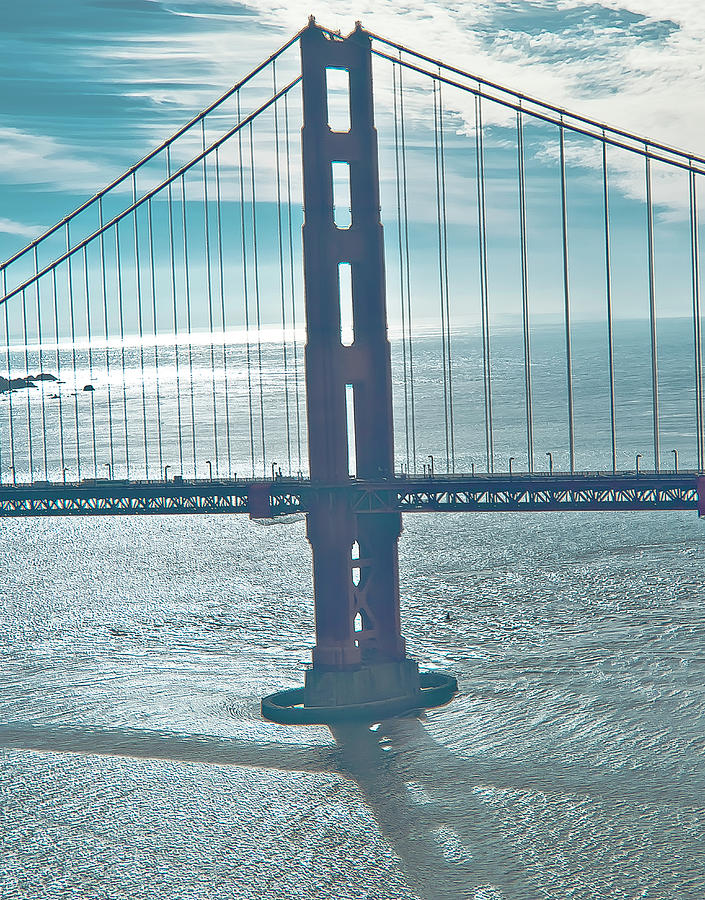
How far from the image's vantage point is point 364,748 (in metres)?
35.7

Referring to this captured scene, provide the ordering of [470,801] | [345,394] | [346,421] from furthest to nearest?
[346,421], [345,394], [470,801]

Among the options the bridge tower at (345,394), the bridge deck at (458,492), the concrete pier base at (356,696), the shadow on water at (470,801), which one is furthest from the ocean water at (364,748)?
the bridge deck at (458,492)

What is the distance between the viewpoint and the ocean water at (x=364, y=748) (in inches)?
1128

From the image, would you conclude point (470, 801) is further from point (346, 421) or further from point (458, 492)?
point (346, 421)

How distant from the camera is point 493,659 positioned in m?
44.5

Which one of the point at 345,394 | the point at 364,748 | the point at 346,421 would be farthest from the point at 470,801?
the point at 345,394

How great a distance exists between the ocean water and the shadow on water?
69 mm

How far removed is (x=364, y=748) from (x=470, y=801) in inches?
198

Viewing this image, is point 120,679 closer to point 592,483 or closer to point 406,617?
point 406,617

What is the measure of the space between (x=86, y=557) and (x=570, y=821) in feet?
163

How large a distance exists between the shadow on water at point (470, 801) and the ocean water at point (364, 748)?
0.07 m

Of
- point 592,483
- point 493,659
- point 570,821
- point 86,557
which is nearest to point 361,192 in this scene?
point 592,483

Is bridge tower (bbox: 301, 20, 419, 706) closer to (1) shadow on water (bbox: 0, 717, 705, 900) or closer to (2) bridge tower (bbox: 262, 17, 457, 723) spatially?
(2) bridge tower (bbox: 262, 17, 457, 723)

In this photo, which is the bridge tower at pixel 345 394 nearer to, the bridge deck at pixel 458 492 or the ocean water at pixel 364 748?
the bridge deck at pixel 458 492
